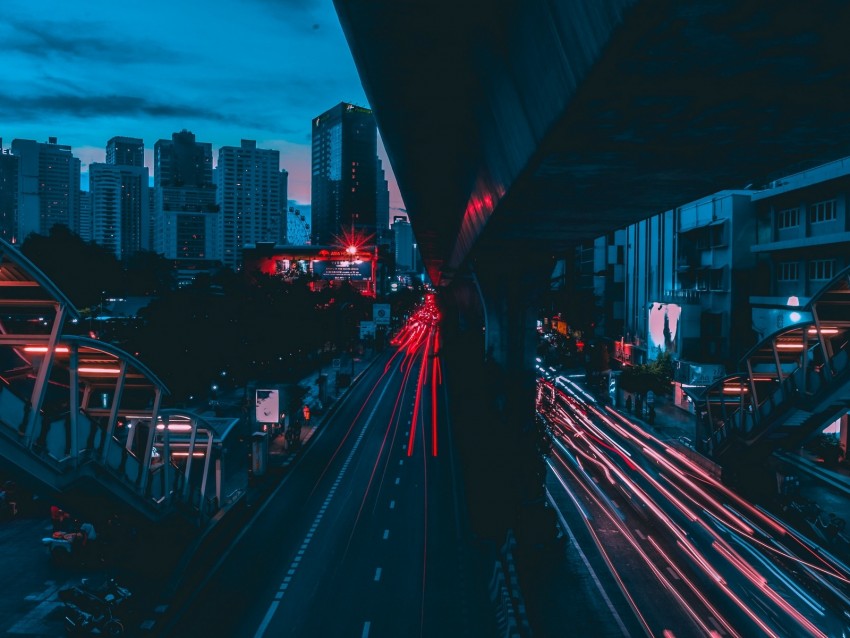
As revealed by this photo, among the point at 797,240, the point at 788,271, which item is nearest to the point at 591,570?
the point at 797,240

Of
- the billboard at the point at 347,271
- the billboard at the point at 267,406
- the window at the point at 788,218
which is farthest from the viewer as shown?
the billboard at the point at 347,271

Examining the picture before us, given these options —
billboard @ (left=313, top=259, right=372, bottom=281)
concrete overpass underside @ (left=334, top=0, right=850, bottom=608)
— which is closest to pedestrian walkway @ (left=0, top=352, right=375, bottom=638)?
concrete overpass underside @ (left=334, top=0, right=850, bottom=608)

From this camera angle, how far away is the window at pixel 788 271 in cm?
3853

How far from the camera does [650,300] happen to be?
55.1 m

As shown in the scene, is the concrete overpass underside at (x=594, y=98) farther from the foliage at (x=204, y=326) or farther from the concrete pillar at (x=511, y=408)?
the foliage at (x=204, y=326)

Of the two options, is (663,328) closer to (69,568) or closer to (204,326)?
(204,326)

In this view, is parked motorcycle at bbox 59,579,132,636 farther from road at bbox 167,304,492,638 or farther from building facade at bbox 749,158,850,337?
building facade at bbox 749,158,850,337

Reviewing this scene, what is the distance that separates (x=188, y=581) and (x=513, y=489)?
10.6 m

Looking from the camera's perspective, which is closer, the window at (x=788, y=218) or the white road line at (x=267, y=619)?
the white road line at (x=267, y=619)

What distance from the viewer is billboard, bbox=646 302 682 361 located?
4681cm

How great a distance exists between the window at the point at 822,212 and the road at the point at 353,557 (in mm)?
25382

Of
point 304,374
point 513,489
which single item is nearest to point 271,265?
point 304,374

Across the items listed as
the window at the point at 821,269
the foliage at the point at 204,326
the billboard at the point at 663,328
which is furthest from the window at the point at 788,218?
the foliage at the point at 204,326

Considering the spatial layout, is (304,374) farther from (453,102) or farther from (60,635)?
(453,102)
